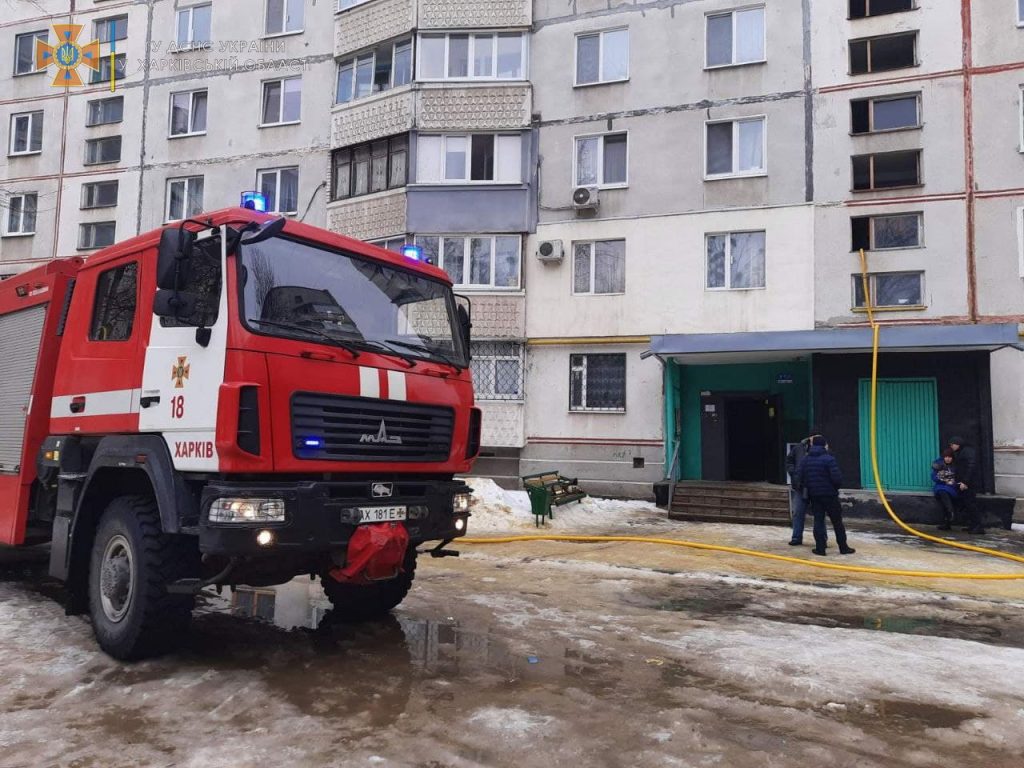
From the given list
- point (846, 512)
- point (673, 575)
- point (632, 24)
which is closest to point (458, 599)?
point (673, 575)

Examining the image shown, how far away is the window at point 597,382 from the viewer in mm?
17188

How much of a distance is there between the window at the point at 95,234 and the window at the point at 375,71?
28.5 feet

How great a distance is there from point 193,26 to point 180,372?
883 inches

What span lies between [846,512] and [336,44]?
57.7 ft

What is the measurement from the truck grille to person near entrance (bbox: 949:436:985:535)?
11.3 m

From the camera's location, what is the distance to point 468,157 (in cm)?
1827

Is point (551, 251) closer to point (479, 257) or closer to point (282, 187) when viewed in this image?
point (479, 257)

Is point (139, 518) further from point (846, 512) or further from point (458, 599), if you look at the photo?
point (846, 512)

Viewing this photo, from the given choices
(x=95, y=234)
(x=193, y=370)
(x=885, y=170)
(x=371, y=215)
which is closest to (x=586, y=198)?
(x=371, y=215)

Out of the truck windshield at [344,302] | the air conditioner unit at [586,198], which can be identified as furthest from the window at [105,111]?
the truck windshield at [344,302]

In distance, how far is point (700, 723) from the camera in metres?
4.01

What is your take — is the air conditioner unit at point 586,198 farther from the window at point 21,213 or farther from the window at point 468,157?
the window at point 21,213

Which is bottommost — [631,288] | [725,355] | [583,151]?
[725,355]

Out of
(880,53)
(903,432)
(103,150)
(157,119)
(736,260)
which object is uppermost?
(157,119)
